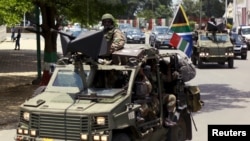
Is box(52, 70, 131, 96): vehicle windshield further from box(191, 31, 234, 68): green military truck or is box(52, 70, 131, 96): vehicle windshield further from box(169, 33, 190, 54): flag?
box(191, 31, 234, 68): green military truck

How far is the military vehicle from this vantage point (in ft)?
22.5

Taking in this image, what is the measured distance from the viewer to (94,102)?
7.17 meters

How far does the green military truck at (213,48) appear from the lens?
24.8 meters

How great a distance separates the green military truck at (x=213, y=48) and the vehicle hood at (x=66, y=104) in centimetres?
1799

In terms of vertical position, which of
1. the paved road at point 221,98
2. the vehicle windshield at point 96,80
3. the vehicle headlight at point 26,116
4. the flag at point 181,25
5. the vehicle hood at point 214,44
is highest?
the flag at point 181,25

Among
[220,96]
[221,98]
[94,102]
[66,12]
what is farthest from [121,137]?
[66,12]

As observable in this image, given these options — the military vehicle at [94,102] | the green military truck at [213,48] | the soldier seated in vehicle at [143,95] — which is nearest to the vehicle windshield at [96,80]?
the military vehicle at [94,102]

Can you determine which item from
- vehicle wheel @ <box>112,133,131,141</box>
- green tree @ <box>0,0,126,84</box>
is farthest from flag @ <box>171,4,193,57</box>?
vehicle wheel @ <box>112,133,131,141</box>

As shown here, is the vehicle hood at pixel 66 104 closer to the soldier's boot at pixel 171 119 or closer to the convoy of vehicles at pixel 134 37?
the soldier's boot at pixel 171 119

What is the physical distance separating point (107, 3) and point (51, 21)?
2.06 metres

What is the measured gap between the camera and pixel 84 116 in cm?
677

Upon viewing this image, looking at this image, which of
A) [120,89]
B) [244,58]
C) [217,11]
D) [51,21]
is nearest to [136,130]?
[120,89]

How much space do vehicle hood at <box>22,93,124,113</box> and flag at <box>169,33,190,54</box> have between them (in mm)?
7825

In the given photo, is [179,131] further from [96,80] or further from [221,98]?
[221,98]
